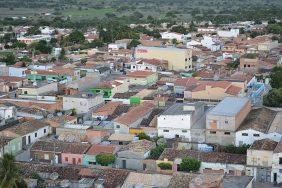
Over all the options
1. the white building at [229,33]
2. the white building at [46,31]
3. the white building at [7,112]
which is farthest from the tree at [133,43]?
the white building at [7,112]

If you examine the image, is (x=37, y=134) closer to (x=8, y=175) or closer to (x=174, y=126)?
(x=174, y=126)

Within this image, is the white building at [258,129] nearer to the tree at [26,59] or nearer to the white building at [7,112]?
the white building at [7,112]

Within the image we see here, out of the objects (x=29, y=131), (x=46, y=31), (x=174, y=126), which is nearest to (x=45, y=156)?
(x=29, y=131)

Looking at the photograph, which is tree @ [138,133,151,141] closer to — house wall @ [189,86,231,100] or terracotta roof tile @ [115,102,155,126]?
terracotta roof tile @ [115,102,155,126]

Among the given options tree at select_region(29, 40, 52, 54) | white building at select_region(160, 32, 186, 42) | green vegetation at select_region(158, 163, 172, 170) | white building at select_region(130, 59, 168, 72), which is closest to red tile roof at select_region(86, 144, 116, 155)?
green vegetation at select_region(158, 163, 172, 170)

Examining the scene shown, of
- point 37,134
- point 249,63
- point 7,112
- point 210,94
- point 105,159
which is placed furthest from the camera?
point 249,63
